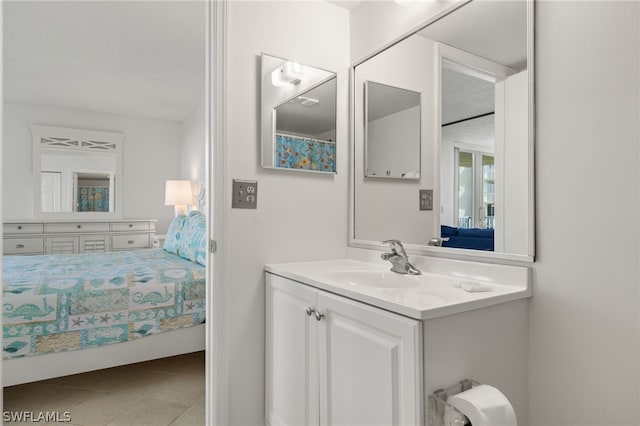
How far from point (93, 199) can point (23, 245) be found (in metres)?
0.96

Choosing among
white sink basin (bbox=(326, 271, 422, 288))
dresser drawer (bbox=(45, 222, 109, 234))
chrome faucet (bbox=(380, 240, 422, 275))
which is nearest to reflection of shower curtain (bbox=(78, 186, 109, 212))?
dresser drawer (bbox=(45, 222, 109, 234))

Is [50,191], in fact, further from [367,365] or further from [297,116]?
[367,365]

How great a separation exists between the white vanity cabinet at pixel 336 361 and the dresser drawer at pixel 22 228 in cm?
407

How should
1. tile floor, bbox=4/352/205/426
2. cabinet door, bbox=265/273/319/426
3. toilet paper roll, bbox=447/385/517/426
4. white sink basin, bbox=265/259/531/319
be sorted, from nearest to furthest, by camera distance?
toilet paper roll, bbox=447/385/517/426, white sink basin, bbox=265/259/531/319, cabinet door, bbox=265/273/319/426, tile floor, bbox=4/352/205/426

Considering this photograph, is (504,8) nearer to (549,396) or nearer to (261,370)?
(549,396)

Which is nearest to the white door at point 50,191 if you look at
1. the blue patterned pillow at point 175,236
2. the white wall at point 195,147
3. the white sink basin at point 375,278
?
the white wall at point 195,147

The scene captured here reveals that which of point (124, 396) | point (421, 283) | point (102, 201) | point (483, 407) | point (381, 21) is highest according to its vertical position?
point (381, 21)

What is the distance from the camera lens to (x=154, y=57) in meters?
3.23

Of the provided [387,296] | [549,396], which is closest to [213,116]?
[387,296]

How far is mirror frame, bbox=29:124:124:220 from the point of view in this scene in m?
4.55

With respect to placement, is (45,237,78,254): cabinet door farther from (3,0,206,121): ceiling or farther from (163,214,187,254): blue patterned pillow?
(163,214,187,254): blue patterned pillow

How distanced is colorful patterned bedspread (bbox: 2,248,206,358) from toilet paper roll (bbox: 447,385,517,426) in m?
1.86

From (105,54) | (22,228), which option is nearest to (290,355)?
(105,54)

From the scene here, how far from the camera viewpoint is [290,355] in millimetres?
1488
